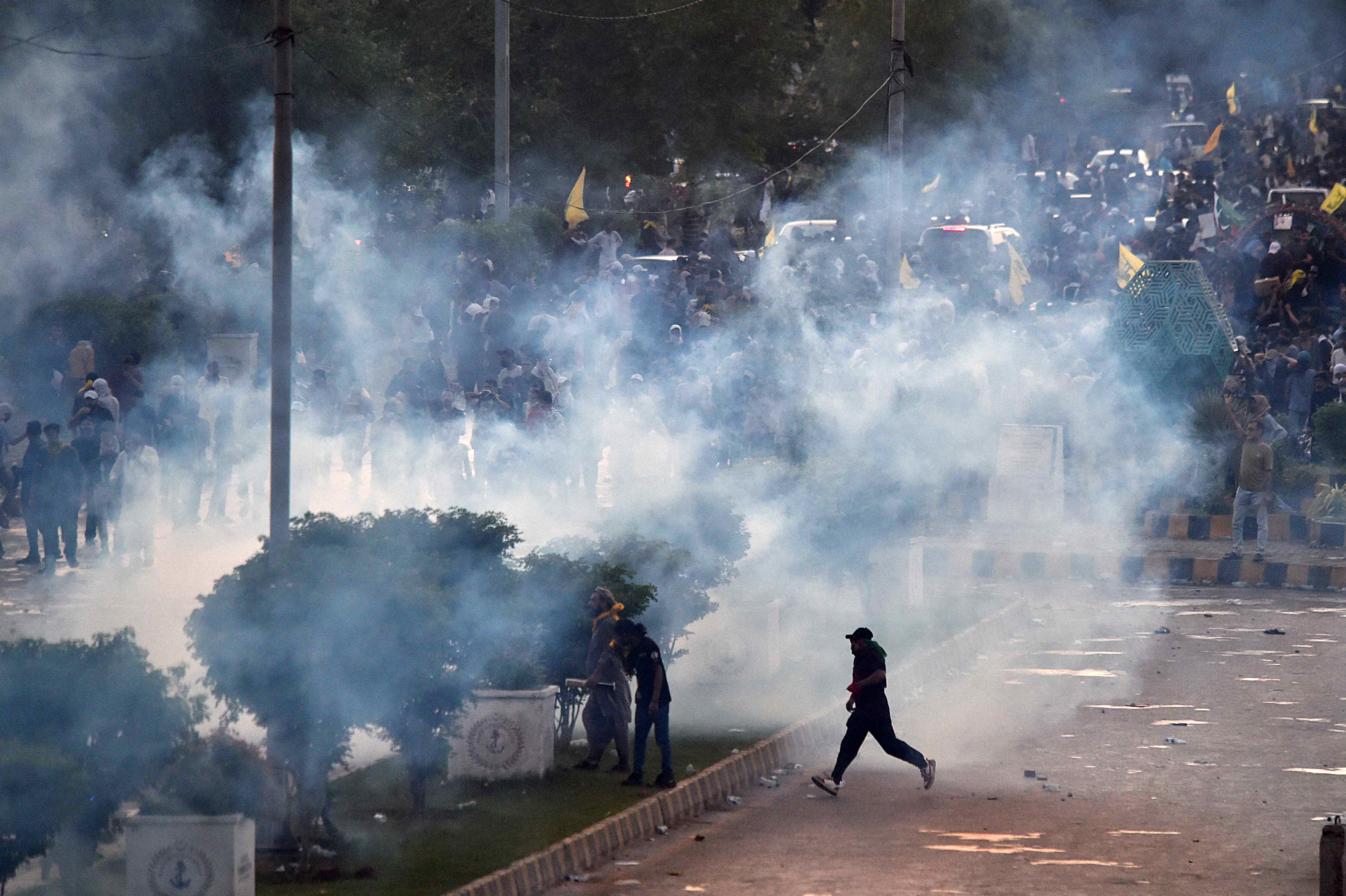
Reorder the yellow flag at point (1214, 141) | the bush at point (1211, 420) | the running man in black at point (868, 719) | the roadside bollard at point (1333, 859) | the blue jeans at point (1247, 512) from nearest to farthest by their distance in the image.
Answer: the roadside bollard at point (1333, 859) < the running man in black at point (868, 719) < the blue jeans at point (1247, 512) < the bush at point (1211, 420) < the yellow flag at point (1214, 141)

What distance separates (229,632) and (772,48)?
112 feet

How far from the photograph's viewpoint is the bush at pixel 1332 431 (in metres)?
21.8

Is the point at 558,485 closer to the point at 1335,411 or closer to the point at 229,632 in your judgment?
the point at 1335,411

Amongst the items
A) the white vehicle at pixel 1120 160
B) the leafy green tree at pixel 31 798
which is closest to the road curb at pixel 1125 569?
the leafy green tree at pixel 31 798

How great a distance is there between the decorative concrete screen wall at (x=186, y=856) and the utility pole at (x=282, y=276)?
12.2 ft

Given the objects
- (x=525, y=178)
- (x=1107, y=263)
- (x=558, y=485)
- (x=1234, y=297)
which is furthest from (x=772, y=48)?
(x=558, y=485)

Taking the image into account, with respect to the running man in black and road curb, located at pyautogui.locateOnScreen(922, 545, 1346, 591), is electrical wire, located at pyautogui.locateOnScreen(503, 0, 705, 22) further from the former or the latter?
the running man in black

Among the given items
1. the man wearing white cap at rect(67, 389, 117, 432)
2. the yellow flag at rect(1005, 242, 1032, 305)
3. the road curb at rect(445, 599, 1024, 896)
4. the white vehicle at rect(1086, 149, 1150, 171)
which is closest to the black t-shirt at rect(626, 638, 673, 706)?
the road curb at rect(445, 599, 1024, 896)

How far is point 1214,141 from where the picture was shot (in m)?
37.8

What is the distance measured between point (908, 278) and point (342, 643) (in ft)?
62.3

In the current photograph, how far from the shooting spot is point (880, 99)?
139 feet

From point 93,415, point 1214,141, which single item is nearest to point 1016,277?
point 1214,141

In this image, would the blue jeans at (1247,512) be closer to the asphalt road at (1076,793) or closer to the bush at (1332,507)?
the bush at (1332,507)

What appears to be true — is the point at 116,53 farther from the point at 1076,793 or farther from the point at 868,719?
the point at 1076,793
